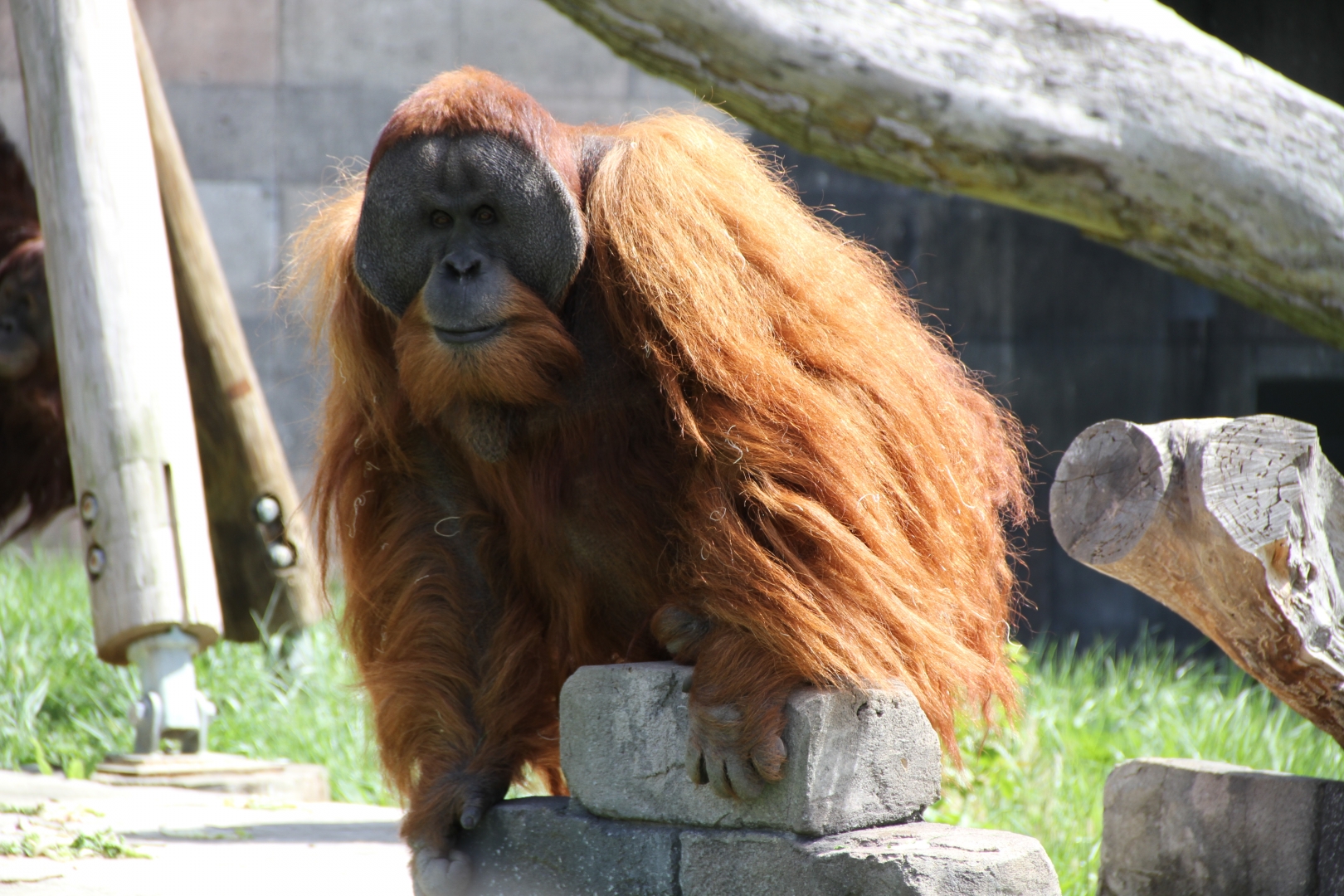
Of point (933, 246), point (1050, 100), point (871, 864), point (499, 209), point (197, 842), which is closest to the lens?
point (871, 864)

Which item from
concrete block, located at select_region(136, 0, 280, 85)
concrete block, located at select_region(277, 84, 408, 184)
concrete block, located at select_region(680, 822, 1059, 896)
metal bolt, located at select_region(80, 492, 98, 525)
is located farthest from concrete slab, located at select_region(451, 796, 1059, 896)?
concrete block, located at select_region(136, 0, 280, 85)

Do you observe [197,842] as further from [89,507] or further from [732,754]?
[732,754]

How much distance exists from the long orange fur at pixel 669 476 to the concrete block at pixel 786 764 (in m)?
0.05

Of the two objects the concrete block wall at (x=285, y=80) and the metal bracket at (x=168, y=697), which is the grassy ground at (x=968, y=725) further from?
the concrete block wall at (x=285, y=80)

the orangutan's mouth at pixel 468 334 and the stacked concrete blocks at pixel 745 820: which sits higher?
the orangutan's mouth at pixel 468 334

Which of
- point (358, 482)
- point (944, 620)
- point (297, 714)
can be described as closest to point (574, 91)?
point (297, 714)

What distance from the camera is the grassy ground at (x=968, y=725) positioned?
11.9 ft

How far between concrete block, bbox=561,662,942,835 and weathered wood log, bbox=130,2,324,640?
216 cm

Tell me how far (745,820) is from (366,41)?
5222 mm

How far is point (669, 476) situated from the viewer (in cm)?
206

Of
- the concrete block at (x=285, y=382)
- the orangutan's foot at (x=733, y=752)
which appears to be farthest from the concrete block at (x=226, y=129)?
the orangutan's foot at (x=733, y=752)

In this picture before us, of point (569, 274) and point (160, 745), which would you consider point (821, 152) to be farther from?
point (160, 745)

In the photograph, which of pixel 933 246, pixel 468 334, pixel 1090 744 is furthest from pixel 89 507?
pixel 933 246

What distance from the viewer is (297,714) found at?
4.14 metres
